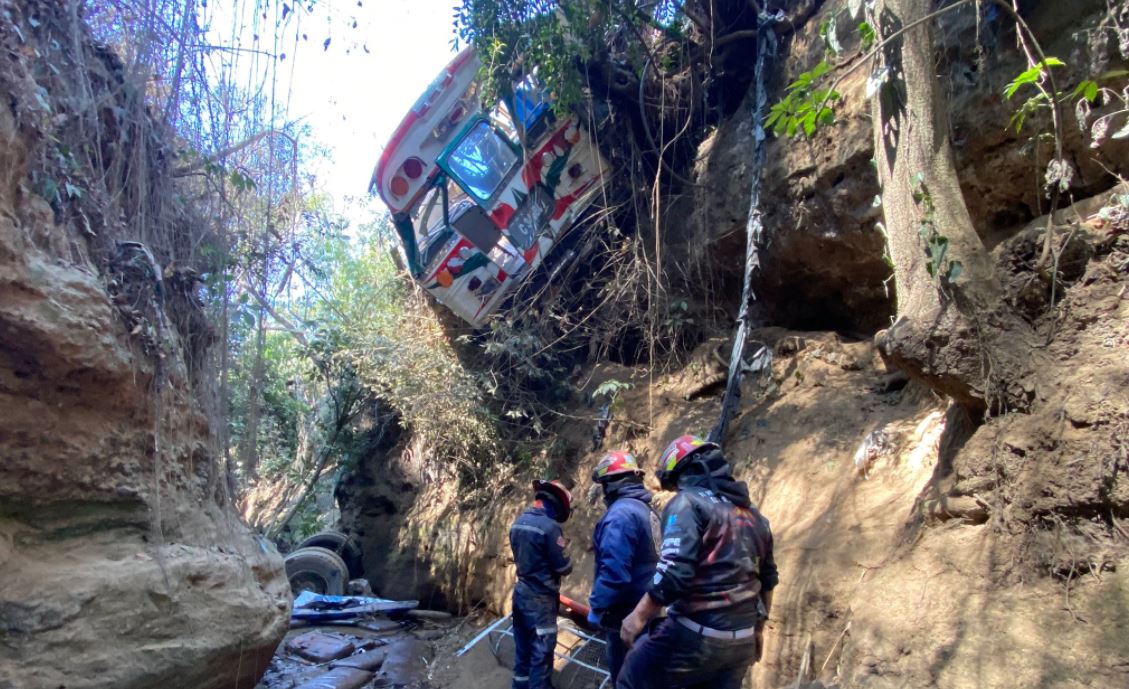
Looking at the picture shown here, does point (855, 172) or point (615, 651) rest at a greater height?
point (855, 172)

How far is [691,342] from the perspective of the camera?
806 centimetres

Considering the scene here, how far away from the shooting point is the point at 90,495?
163 inches

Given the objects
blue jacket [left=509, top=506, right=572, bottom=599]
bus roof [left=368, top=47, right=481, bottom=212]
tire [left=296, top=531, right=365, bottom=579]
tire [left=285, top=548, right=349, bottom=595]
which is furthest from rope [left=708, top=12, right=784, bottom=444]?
tire [left=296, top=531, right=365, bottom=579]

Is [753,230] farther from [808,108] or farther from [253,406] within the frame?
[253,406]

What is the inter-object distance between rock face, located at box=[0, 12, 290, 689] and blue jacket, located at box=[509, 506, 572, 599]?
1809 mm

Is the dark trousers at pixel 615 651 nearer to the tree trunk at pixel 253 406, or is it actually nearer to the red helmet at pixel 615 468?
the red helmet at pixel 615 468

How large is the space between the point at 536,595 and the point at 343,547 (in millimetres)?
5973

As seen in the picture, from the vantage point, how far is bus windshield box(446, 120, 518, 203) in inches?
310

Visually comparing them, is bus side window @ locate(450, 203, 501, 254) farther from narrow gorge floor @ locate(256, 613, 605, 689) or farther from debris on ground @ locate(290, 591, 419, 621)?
debris on ground @ locate(290, 591, 419, 621)

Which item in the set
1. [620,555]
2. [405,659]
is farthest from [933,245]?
[405,659]

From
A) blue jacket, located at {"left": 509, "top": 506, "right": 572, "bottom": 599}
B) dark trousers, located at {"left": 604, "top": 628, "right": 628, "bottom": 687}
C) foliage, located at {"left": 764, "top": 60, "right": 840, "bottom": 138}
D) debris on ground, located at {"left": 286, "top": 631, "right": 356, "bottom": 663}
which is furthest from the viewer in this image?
debris on ground, located at {"left": 286, "top": 631, "right": 356, "bottom": 663}

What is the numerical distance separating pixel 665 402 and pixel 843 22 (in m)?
3.81

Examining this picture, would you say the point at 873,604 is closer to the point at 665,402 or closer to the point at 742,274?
the point at 665,402

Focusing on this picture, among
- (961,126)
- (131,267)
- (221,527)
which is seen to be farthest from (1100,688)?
(131,267)
